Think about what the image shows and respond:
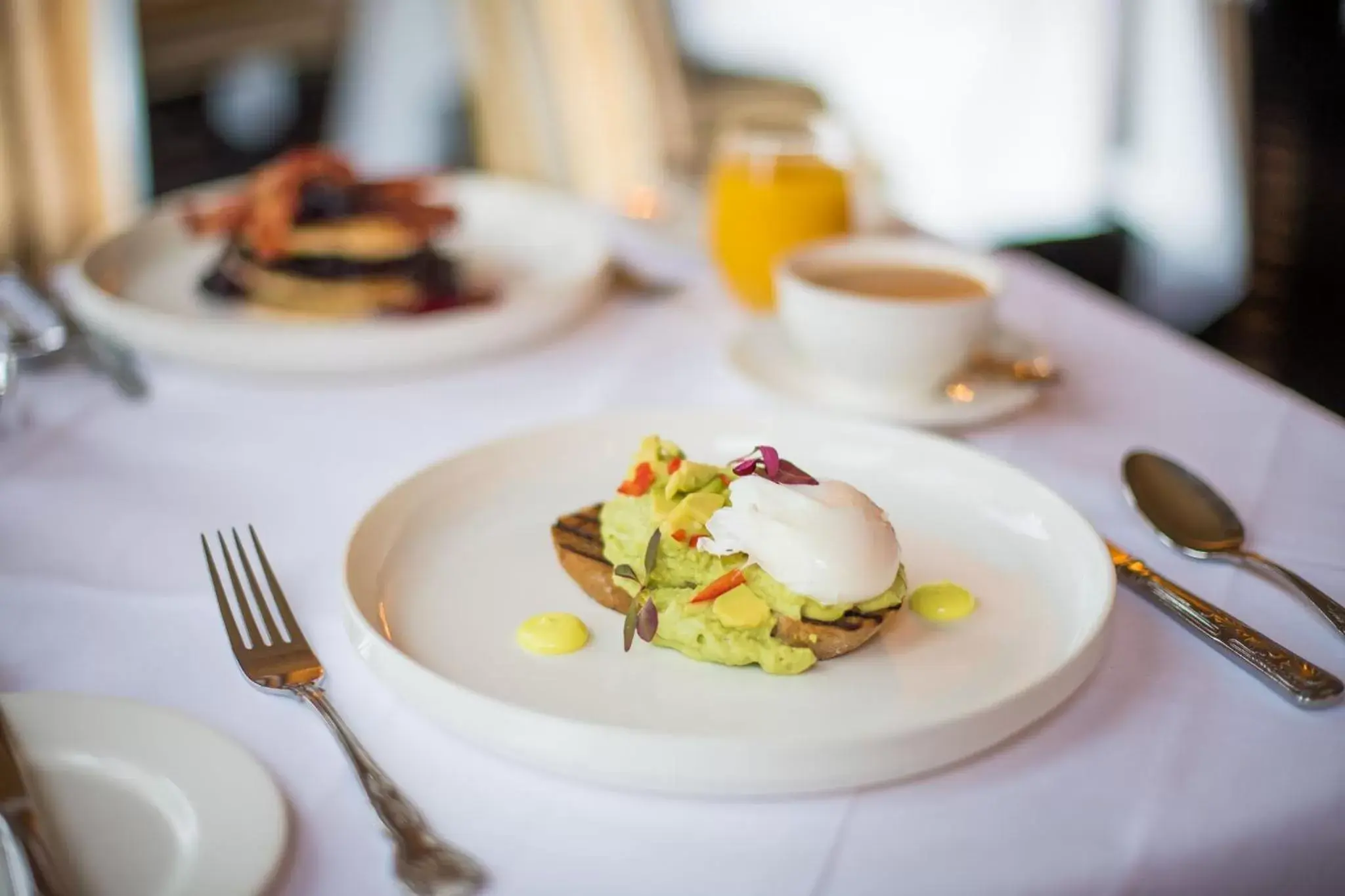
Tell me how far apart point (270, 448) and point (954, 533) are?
2.33 feet

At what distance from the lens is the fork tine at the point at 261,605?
0.85m

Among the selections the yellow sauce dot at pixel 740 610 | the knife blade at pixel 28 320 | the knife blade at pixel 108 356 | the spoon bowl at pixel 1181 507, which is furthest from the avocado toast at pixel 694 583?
the knife blade at pixel 28 320

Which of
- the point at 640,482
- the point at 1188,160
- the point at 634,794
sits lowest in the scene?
the point at 1188,160

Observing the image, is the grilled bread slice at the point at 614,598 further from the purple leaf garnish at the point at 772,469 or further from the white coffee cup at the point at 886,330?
the white coffee cup at the point at 886,330

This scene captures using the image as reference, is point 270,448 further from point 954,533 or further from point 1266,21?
point 1266,21

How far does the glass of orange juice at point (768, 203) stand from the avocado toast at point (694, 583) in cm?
71

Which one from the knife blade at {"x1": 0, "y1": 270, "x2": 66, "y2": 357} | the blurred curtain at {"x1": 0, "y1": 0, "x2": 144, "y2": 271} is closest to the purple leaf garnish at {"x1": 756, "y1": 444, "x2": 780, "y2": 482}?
the knife blade at {"x1": 0, "y1": 270, "x2": 66, "y2": 357}

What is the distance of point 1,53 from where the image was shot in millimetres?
2736

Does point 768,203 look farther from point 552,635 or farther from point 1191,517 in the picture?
point 552,635

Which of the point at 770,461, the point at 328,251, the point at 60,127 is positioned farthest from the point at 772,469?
the point at 60,127

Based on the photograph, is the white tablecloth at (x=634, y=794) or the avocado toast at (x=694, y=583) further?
the avocado toast at (x=694, y=583)

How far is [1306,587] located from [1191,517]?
140mm

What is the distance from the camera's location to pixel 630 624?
797 mm

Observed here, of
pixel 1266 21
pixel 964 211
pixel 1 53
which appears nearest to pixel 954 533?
pixel 1 53
